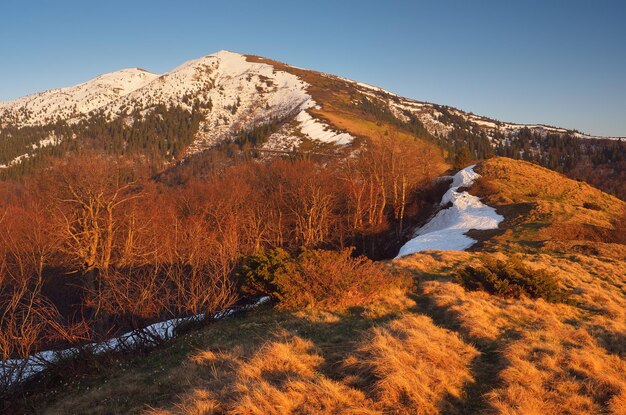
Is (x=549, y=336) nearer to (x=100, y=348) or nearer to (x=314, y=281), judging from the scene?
(x=314, y=281)

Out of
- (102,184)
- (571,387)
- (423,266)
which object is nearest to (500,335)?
(571,387)

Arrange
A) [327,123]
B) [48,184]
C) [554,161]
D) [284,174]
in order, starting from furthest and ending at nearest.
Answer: [554,161] < [327,123] < [284,174] < [48,184]

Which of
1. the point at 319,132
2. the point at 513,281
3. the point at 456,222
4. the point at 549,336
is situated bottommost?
the point at 456,222

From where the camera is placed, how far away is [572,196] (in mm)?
38594

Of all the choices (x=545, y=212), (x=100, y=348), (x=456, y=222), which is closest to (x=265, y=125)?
(x=456, y=222)

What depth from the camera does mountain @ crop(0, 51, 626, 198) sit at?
352ft

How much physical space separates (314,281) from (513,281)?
23.4 feet

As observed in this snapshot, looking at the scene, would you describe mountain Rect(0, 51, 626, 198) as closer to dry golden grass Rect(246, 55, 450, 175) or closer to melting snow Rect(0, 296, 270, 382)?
dry golden grass Rect(246, 55, 450, 175)

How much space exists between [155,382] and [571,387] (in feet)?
25.5

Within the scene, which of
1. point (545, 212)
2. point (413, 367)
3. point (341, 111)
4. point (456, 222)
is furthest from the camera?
point (341, 111)

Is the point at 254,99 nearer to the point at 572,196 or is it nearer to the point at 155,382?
the point at 572,196

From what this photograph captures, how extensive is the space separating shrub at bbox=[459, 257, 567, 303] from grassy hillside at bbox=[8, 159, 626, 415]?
49 millimetres

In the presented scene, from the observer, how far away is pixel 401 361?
7.00m

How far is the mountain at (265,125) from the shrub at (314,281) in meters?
76.6
